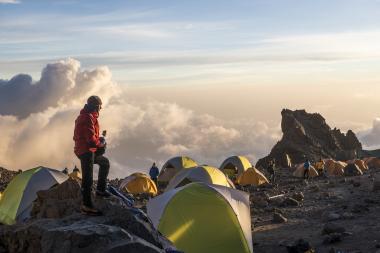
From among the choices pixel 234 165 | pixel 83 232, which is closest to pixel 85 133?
pixel 83 232

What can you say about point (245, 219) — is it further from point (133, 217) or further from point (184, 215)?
point (133, 217)

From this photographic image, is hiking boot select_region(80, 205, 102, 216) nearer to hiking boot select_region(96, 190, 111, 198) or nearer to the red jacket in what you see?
hiking boot select_region(96, 190, 111, 198)

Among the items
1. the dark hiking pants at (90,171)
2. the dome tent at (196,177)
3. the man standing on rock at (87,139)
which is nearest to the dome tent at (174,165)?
the dome tent at (196,177)

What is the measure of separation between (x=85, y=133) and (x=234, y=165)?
3344 cm

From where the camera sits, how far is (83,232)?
23.0 feet

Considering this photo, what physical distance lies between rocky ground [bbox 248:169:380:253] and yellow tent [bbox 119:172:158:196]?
5968 mm

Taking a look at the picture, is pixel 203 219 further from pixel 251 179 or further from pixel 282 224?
pixel 251 179

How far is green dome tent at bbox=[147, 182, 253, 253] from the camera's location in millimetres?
13445

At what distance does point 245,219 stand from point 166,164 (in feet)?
81.5

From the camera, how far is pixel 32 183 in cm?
1859

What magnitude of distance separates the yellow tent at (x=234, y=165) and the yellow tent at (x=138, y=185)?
1203cm

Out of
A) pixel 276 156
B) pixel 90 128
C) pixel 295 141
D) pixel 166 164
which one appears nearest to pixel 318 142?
pixel 295 141

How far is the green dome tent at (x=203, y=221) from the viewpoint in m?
13.4

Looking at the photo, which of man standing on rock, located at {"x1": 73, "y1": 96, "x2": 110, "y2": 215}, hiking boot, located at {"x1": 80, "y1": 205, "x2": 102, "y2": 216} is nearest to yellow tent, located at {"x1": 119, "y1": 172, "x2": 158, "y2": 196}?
man standing on rock, located at {"x1": 73, "y1": 96, "x2": 110, "y2": 215}
